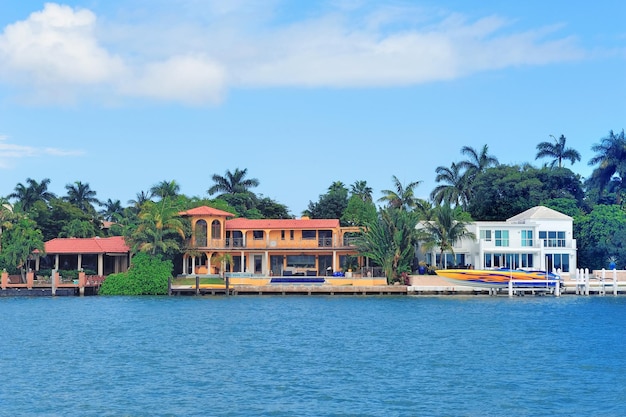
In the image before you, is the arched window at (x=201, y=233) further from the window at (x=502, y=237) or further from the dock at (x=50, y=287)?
the window at (x=502, y=237)

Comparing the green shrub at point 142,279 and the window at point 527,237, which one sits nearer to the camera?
the green shrub at point 142,279

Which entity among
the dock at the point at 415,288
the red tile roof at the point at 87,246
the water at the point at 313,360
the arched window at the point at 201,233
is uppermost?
the arched window at the point at 201,233

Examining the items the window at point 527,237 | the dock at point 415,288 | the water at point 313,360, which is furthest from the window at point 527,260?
the water at point 313,360

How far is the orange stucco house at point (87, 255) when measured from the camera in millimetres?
67250

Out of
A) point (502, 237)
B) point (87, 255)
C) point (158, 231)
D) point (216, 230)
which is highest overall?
point (216, 230)

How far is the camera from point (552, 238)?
65500mm

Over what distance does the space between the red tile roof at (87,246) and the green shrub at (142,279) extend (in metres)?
4.96

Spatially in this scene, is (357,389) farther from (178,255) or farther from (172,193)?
(172,193)

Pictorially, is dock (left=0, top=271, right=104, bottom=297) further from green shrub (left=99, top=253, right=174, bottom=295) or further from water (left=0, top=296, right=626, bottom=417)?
water (left=0, top=296, right=626, bottom=417)

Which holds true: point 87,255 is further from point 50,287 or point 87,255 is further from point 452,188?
point 452,188

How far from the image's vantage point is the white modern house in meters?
65.1

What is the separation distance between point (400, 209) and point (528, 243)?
40.1 ft

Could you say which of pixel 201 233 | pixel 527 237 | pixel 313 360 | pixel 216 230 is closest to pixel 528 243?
pixel 527 237

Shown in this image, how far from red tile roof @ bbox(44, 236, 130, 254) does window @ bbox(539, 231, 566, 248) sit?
34.7 metres
